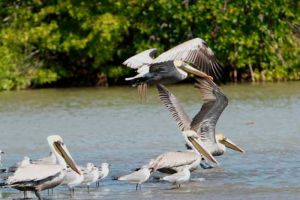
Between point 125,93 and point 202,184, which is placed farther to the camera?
point 125,93

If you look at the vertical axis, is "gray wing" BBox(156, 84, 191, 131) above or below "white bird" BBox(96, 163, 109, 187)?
above

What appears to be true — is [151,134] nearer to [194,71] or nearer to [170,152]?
[194,71]

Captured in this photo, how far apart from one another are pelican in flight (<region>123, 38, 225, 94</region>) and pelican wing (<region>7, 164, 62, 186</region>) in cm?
313

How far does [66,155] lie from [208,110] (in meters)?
2.38

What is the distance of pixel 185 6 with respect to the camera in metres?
27.2

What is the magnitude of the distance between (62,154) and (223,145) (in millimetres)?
2682

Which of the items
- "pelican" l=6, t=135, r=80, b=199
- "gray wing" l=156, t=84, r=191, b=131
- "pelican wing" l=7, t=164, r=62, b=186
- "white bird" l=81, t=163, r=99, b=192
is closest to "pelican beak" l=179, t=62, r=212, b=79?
"gray wing" l=156, t=84, r=191, b=131

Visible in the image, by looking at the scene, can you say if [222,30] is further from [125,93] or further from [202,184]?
[202,184]

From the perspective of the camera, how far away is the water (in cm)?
1126

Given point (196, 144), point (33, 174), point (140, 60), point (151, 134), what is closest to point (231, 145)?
point (196, 144)

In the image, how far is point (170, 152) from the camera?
38.8ft

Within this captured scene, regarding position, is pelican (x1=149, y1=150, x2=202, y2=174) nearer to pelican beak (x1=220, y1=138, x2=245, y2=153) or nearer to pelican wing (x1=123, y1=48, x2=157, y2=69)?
pelican beak (x1=220, y1=138, x2=245, y2=153)

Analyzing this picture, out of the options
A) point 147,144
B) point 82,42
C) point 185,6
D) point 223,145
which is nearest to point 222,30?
point 185,6

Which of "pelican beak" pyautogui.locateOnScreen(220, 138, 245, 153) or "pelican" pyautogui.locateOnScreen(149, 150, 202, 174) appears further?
"pelican beak" pyautogui.locateOnScreen(220, 138, 245, 153)
